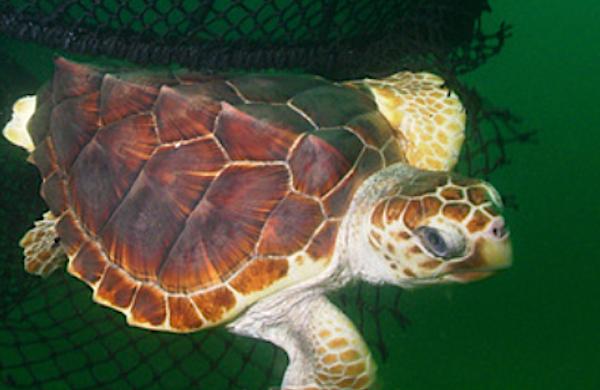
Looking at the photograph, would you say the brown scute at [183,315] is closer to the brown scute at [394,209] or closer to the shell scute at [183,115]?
the shell scute at [183,115]

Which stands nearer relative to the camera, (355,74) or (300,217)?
(300,217)

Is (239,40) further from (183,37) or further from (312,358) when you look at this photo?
(312,358)

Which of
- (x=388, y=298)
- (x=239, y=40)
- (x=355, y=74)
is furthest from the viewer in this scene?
(x=388, y=298)

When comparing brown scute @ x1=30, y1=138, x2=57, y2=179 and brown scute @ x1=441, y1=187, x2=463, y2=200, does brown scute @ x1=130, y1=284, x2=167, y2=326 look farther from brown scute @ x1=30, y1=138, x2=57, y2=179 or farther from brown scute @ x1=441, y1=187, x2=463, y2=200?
brown scute @ x1=441, y1=187, x2=463, y2=200

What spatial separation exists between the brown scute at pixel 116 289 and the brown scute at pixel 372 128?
0.94m

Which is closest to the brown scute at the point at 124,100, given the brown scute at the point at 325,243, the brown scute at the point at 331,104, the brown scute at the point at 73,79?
the brown scute at the point at 73,79

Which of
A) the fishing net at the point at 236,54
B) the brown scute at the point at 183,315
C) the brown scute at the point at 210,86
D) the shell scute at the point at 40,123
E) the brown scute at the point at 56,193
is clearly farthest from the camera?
the fishing net at the point at 236,54

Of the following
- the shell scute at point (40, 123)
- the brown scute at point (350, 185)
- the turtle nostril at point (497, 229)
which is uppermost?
the turtle nostril at point (497, 229)

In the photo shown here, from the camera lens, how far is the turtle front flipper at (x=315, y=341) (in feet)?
4.64

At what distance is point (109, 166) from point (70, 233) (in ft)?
1.03

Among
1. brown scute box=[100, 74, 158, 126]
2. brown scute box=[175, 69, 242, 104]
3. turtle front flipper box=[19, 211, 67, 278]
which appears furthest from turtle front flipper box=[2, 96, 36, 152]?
brown scute box=[175, 69, 242, 104]

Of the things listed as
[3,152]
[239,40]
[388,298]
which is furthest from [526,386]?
[3,152]

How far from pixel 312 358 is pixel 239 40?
1.44m

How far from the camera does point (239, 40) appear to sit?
197 centimetres
